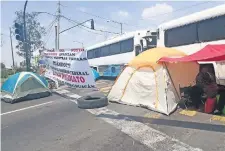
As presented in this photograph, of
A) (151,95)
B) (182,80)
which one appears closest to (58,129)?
(151,95)

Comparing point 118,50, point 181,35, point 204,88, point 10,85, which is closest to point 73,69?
point 10,85

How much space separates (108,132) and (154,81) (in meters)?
3.14

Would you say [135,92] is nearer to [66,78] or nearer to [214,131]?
[66,78]

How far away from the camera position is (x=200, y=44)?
10711 mm

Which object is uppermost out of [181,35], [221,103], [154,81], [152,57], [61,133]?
[181,35]

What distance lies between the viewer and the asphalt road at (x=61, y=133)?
236 inches

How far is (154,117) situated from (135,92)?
6.81ft

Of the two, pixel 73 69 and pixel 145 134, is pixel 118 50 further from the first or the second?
pixel 145 134

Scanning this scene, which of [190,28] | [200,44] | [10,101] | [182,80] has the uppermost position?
[190,28]

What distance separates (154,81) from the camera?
9266 mm

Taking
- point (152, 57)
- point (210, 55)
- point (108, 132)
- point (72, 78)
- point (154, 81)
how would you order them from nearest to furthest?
point (108, 132)
point (210, 55)
point (154, 81)
point (152, 57)
point (72, 78)

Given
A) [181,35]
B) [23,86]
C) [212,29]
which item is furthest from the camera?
[23,86]

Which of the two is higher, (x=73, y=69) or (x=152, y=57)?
(x=152, y=57)

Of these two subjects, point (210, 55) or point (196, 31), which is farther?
point (196, 31)
